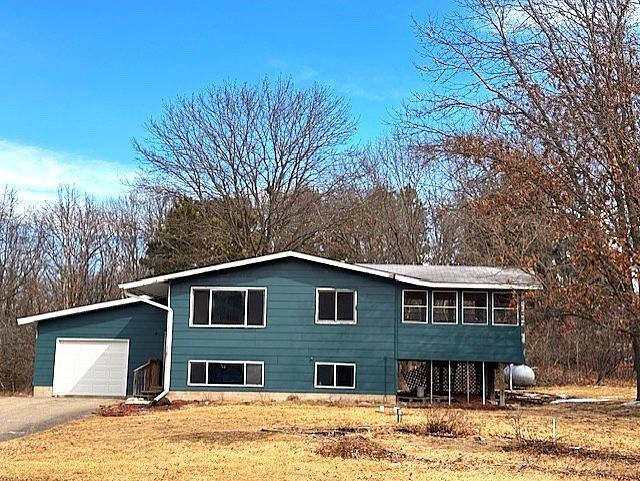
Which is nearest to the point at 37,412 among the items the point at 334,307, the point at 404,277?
the point at 334,307

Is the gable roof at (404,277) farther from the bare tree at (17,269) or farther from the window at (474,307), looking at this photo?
the bare tree at (17,269)

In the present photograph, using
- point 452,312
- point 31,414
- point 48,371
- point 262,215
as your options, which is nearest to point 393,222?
point 262,215

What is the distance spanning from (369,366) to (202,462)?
13374mm

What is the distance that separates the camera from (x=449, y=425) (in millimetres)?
14531

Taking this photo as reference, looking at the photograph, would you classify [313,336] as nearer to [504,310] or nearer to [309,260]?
[309,260]

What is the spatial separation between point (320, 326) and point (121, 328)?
23.6 ft

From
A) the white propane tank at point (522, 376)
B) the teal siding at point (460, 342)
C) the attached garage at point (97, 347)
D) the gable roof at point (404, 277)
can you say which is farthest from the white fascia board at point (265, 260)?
the white propane tank at point (522, 376)

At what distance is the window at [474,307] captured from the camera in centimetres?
2388

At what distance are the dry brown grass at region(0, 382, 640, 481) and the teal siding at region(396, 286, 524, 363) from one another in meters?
5.12

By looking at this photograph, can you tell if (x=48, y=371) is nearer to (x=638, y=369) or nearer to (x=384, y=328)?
(x=384, y=328)

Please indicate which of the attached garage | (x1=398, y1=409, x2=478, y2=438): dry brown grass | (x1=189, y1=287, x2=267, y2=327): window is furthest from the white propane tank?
(x1=398, y1=409, x2=478, y2=438): dry brown grass

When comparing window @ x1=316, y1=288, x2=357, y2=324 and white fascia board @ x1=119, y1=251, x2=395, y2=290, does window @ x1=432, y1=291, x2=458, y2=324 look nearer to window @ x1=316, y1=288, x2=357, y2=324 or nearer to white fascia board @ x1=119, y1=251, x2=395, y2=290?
white fascia board @ x1=119, y1=251, x2=395, y2=290

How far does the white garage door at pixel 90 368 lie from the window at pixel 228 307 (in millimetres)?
4157

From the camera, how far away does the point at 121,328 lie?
26.7 metres
